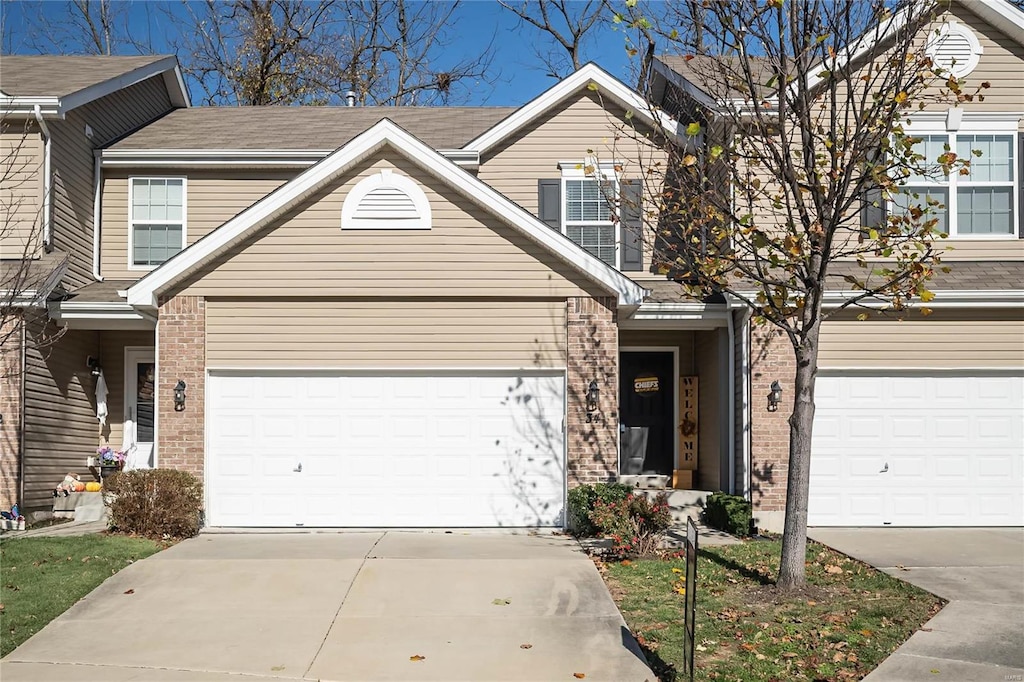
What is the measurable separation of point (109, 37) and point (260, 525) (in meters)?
23.2

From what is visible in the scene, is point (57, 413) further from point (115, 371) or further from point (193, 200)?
point (193, 200)

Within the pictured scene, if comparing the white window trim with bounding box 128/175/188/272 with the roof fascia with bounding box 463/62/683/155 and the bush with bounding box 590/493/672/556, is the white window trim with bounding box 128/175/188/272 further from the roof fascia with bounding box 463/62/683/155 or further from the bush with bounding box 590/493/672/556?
the bush with bounding box 590/493/672/556

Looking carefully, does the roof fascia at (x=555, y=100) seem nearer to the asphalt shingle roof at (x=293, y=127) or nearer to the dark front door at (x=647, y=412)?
the asphalt shingle roof at (x=293, y=127)

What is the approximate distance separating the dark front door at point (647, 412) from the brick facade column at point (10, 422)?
941cm

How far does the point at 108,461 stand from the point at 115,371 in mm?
1580

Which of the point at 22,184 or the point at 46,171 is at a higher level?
the point at 46,171

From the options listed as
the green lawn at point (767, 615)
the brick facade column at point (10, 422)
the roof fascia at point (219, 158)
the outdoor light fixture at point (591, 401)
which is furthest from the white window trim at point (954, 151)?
the brick facade column at point (10, 422)

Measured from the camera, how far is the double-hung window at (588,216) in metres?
17.1

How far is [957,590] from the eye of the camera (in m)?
10.4

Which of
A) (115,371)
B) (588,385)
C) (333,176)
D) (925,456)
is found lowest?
(925,456)

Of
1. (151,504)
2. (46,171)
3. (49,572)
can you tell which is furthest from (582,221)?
(49,572)

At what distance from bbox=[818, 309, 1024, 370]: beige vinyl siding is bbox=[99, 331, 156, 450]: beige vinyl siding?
36.7ft

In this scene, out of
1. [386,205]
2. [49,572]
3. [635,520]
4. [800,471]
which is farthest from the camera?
[386,205]

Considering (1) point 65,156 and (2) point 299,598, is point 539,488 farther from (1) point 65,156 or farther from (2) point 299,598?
(1) point 65,156
